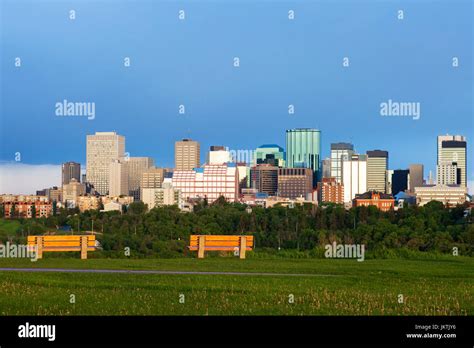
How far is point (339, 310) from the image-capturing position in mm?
12391

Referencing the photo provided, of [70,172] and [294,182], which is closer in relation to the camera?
[70,172]

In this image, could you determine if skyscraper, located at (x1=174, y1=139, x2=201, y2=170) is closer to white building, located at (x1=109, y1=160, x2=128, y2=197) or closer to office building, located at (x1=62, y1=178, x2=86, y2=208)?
white building, located at (x1=109, y1=160, x2=128, y2=197)

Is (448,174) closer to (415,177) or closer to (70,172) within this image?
(415,177)

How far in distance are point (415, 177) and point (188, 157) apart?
168 ft

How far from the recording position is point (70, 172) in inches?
4978

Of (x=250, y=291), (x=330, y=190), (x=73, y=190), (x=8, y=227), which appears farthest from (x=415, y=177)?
(x=250, y=291)

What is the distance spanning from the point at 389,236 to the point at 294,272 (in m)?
13.5

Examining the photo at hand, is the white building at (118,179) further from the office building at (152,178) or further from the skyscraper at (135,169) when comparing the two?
the office building at (152,178)

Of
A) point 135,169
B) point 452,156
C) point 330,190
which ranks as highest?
point 452,156

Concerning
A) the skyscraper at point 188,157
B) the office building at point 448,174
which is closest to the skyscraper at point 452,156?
the office building at point 448,174

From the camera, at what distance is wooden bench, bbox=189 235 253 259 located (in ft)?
77.0

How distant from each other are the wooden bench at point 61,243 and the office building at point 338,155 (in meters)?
148
